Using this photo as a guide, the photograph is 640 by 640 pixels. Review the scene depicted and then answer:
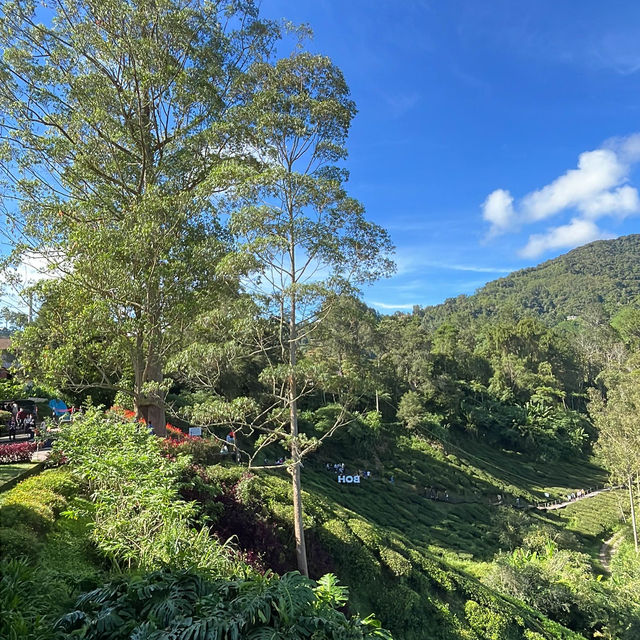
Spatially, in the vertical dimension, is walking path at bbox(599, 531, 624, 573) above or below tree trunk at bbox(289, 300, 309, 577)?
below

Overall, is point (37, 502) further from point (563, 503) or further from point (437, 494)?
point (563, 503)

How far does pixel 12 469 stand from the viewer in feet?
25.5

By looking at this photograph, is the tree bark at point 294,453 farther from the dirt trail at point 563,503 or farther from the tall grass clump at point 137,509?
the dirt trail at point 563,503

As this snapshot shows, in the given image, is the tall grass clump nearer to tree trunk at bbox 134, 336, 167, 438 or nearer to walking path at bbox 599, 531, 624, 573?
tree trunk at bbox 134, 336, 167, 438

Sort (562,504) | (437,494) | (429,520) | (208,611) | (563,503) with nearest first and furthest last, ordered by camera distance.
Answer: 1. (208,611)
2. (429,520)
3. (437,494)
4. (562,504)
5. (563,503)

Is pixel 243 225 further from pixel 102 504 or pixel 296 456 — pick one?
pixel 102 504

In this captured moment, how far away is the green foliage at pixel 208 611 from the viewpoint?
2455 mm

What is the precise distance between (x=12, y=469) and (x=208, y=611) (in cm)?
733

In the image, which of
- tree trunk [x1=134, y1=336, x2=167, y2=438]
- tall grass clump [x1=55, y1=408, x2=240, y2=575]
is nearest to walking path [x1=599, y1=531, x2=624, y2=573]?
tree trunk [x1=134, y1=336, x2=167, y2=438]

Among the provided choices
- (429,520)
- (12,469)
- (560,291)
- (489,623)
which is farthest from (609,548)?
(560,291)

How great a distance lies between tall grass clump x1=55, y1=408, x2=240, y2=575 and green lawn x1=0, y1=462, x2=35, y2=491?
0.92 meters

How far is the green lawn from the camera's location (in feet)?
22.8

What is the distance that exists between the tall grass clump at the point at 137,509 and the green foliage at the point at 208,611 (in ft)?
1.14

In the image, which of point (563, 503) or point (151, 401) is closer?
point (151, 401)
